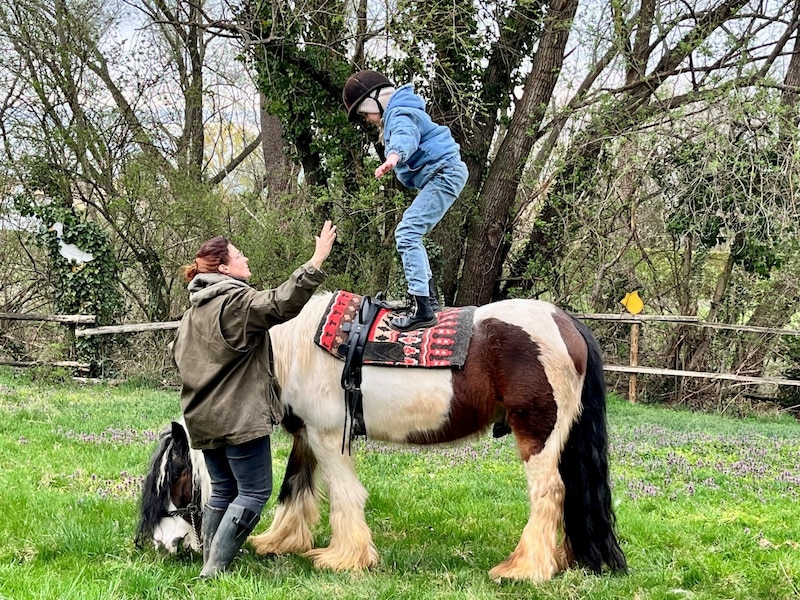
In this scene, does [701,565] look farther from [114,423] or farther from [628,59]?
[628,59]

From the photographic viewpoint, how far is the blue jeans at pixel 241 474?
3.55 meters

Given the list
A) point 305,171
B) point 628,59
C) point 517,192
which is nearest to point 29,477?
point 305,171

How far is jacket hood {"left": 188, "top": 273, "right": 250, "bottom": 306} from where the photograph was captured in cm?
346

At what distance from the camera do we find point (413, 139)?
4.20m

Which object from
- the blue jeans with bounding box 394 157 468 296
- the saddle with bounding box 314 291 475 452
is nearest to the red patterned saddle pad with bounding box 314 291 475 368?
the saddle with bounding box 314 291 475 452

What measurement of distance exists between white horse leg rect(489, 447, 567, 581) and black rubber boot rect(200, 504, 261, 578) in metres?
1.36

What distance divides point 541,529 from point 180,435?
208 cm

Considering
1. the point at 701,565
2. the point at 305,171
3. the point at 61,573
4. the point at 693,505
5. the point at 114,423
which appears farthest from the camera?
the point at 305,171

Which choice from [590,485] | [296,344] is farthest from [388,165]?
[590,485]

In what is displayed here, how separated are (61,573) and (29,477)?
213 centimetres

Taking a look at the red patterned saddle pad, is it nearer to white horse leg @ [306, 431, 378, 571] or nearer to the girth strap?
the girth strap

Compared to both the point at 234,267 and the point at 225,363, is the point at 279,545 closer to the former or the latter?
the point at 225,363

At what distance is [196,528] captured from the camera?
3.87m

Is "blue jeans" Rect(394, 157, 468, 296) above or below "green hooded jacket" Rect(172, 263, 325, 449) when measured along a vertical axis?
above
